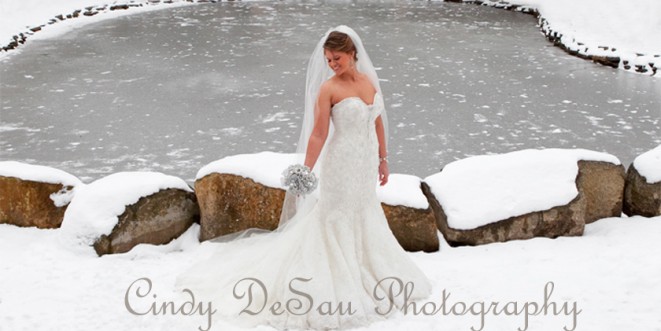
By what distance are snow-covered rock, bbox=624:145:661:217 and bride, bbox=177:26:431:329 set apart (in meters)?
2.12

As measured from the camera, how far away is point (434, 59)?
1288 centimetres

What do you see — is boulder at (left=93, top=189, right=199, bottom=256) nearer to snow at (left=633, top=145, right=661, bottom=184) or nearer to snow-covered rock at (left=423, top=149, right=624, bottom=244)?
snow-covered rock at (left=423, top=149, right=624, bottom=244)

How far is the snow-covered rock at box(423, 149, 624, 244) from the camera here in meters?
4.89

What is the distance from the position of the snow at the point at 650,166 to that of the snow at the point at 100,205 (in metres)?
3.45

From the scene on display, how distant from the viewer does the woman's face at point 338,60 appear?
3828mm

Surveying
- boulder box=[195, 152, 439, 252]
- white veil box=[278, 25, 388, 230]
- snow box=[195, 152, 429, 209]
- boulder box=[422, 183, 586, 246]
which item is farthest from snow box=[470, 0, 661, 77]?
white veil box=[278, 25, 388, 230]

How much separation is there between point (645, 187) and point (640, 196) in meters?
0.08

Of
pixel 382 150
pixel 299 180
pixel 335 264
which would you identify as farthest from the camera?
pixel 382 150

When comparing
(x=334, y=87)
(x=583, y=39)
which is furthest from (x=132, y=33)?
(x=334, y=87)

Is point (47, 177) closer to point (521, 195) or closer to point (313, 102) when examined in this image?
point (313, 102)

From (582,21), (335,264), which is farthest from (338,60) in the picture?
(582,21)

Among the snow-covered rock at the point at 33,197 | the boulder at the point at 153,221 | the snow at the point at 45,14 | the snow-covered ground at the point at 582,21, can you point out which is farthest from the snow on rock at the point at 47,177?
the snow at the point at 45,14

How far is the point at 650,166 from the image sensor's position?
529cm

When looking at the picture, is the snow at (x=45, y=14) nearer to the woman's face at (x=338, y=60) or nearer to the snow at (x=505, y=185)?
the snow at (x=505, y=185)
